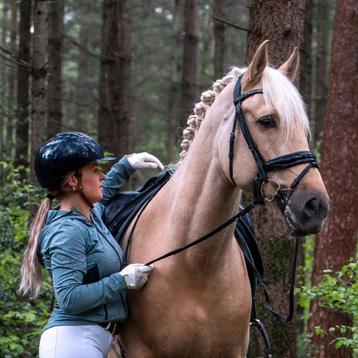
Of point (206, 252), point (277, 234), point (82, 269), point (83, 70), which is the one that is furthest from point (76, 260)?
point (83, 70)

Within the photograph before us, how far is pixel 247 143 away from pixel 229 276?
86cm

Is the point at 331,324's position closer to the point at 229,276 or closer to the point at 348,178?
the point at 348,178

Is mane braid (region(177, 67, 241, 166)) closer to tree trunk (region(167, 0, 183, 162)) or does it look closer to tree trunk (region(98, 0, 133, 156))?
tree trunk (region(98, 0, 133, 156))

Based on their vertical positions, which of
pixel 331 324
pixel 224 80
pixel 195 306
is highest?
pixel 224 80

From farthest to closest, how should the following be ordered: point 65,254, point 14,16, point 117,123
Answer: point 14,16, point 117,123, point 65,254

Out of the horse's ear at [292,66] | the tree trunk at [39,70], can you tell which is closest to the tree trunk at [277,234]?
the horse's ear at [292,66]

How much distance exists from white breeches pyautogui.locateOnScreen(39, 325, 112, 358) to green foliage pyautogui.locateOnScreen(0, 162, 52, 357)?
8.90 feet

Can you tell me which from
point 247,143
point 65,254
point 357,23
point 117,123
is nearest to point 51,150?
point 65,254

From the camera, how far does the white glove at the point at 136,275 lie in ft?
12.1

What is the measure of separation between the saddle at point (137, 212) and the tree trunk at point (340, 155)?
381 centimetres

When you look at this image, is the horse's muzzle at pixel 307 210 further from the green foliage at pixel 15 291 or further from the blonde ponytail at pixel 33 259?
the green foliage at pixel 15 291

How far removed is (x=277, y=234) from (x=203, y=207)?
2.26m

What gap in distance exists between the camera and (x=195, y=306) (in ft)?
12.6

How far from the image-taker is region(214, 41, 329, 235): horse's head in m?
3.28
